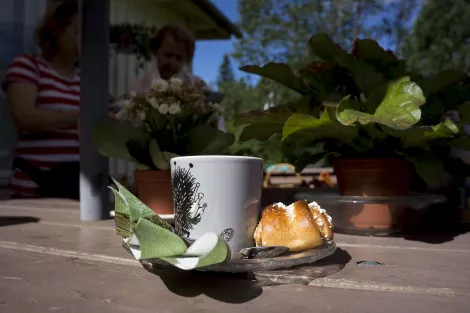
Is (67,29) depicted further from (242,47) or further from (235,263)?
(242,47)

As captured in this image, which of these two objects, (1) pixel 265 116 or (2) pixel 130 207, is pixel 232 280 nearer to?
(2) pixel 130 207

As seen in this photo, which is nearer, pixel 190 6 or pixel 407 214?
pixel 407 214

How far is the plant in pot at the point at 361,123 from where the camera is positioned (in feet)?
2.30

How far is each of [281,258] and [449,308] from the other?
187mm

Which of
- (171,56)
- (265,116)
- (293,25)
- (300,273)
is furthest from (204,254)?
(293,25)

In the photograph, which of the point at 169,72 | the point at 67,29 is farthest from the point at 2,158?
the point at 169,72

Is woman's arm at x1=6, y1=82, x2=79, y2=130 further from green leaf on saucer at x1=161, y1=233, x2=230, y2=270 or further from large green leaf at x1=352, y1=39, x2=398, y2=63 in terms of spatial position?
green leaf on saucer at x1=161, y1=233, x2=230, y2=270

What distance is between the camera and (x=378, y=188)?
0.80 metres

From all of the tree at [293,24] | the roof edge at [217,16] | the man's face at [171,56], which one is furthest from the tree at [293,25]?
the man's face at [171,56]

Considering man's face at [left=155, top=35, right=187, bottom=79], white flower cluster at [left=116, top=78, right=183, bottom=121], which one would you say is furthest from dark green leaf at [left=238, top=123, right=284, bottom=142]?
man's face at [left=155, top=35, right=187, bottom=79]

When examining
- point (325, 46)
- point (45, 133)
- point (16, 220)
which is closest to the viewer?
point (325, 46)

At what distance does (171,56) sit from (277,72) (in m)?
1.59

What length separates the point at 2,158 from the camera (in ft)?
8.53

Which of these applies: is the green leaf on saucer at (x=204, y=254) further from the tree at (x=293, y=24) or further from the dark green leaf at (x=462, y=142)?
the tree at (x=293, y=24)
